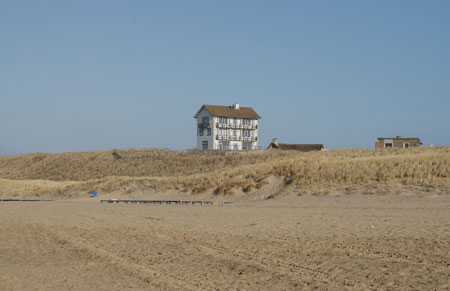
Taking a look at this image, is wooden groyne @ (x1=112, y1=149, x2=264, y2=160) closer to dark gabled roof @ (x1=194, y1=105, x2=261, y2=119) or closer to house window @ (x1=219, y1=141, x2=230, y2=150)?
dark gabled roof @ (x1=194, y1=105, x2=261, y2=119)

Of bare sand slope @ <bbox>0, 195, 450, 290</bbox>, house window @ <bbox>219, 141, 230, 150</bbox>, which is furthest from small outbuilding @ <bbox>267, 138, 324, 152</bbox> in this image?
bare sand slope @ <bbox>0, 195, 450, 290</bbox>

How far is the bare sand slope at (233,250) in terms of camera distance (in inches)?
476

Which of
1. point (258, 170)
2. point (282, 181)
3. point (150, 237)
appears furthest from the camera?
point (258, 170)

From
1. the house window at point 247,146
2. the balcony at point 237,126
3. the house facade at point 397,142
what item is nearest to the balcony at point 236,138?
the house window at point 247,146

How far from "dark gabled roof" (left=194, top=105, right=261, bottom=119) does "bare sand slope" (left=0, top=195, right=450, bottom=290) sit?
75.6 meters

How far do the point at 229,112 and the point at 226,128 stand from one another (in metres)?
3.59

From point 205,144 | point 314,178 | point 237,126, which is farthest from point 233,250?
point 237,126

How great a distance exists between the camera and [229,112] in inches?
4094

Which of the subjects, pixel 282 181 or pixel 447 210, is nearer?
pixel 447 210

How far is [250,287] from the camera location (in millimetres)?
11570

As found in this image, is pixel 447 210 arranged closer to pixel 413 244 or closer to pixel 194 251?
pixel 413 244

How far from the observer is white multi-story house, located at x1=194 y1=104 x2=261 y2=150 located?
101 meters

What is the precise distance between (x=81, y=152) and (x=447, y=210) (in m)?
82.0

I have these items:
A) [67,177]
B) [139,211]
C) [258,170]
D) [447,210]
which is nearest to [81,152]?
[67,177]
